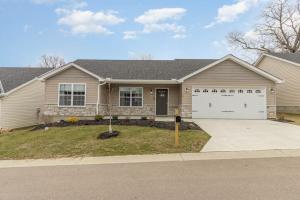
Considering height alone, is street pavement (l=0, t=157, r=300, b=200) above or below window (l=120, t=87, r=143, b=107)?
below

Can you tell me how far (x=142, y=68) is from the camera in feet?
72.5

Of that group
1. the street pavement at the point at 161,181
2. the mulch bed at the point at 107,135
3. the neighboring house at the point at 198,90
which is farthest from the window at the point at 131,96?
the street pavement at the point at 161,181

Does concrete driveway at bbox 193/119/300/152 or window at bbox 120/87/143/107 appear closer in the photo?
concrete driveway at bbox 193/119/300/152

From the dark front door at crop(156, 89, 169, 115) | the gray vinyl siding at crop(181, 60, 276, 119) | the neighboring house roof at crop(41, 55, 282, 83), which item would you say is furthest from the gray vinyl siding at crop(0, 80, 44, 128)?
the gray vinyl siding at crop(181, 60, 276, 119)

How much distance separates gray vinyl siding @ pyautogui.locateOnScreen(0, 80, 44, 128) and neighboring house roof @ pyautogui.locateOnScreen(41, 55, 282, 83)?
437cm

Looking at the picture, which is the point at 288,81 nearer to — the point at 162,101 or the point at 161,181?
the point at 162,101

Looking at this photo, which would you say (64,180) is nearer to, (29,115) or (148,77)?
(148,77)

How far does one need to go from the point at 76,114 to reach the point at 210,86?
9.72 m

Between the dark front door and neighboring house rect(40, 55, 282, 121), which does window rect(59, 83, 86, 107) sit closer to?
neighboring house rect(40, 55, 282, 121)

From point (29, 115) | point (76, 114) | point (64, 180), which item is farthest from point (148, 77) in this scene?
point (64, 180)

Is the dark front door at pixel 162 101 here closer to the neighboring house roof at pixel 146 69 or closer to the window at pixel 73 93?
the neighboring house roof at pixel 146 69

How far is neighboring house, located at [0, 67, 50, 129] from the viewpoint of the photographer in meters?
20.5

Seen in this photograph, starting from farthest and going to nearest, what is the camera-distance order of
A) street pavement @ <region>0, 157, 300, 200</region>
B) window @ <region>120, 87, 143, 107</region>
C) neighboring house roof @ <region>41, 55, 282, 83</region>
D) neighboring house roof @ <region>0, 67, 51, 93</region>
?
neighboring house roof @ <region>0, 67, 51, 93</region> → window @ <region>120, 87, 143, 107</region> → neighboring house roof @ <region>41, 55, 282, 83</region> → street pavement @ <region>0, 157, 300, 200</region>

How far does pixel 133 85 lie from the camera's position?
20391mm
